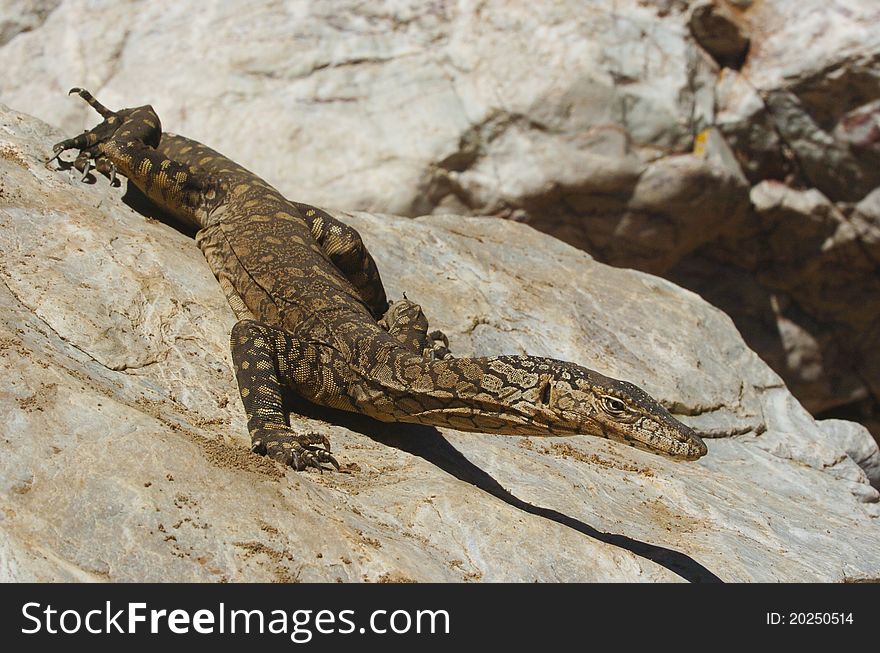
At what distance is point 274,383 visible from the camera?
25.4 ft

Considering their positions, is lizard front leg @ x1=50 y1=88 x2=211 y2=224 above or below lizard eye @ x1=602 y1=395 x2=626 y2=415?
above

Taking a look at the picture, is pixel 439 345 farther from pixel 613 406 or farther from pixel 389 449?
pixel 613 406

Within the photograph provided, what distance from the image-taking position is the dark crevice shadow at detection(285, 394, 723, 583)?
294 inches

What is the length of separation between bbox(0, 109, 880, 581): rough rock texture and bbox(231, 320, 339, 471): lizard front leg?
167 millimetres

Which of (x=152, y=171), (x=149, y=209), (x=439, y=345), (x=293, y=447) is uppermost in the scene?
(x=152, y=171)

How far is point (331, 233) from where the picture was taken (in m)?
10.0

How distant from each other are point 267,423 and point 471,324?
3.27m

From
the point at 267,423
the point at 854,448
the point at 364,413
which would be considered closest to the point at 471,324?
the point at 364,413

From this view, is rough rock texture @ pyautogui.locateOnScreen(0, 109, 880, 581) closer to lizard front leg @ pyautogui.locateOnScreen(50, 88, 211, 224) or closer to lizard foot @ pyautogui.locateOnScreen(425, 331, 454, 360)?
lizard front leg @ pyautogui.locateOnScreen(50, 88, 211, 224)

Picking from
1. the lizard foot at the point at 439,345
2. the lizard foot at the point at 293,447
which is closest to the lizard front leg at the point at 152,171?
the lizard foot at the point at 439,345

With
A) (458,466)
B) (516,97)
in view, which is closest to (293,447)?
(458,466)

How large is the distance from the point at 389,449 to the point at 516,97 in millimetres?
9623

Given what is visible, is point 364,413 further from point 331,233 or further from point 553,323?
point 553,323

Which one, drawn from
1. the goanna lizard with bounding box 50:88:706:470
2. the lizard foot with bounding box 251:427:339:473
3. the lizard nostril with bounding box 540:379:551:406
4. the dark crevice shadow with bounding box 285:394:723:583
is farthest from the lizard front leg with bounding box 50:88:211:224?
the lizard nostril with bounding box 540:379:551:406
